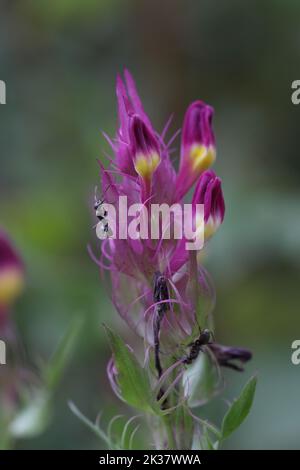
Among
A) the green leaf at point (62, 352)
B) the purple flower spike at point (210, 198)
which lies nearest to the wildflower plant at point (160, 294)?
the purple flower spike at point (210, 198)

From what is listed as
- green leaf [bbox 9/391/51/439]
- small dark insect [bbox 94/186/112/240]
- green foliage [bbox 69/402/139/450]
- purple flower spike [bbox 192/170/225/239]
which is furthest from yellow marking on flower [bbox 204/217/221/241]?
green leaf [bbox 9/391/51/439]

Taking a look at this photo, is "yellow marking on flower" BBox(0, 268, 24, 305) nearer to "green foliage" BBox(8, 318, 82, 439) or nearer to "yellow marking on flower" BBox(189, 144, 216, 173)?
"green foliage" BBox(8, 318, 82, 439)

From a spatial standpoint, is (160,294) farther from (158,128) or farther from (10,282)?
(158,128)

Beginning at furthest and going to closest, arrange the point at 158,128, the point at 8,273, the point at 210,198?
1. the point at 158,128
2. the point at 8,273
3. the point at 210,198

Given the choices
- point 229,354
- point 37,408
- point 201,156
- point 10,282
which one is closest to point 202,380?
point 229,354

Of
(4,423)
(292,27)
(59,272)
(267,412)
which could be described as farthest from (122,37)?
(4,423)

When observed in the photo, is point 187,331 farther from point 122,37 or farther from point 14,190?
point 122,37
